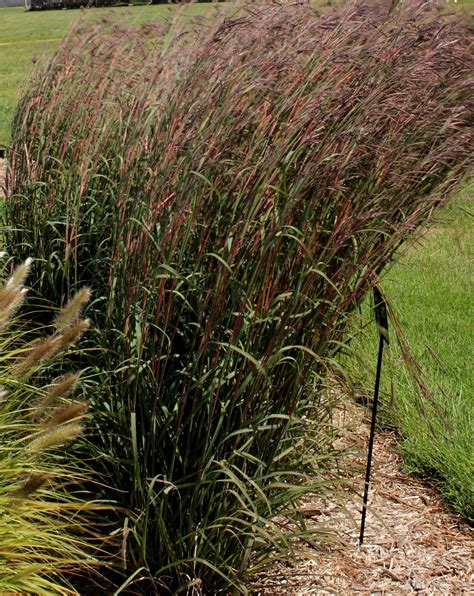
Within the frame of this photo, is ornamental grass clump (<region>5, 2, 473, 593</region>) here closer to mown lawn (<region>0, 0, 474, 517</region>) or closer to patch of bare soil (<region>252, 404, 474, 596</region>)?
patch of bare soil (<region>252, 404, 474, 596</region>)

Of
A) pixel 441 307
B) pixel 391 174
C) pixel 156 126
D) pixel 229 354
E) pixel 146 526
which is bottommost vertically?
pixel 441 307

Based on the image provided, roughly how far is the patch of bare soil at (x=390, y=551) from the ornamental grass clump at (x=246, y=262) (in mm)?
198

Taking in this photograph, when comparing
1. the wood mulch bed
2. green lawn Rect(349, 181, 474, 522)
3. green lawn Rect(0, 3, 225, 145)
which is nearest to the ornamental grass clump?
the wood mulch bed

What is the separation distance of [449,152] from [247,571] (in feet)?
4.79

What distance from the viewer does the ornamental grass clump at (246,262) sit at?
280cm

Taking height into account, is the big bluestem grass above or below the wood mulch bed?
above

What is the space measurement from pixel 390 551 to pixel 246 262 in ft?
4.32

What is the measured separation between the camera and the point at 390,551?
11.4ft

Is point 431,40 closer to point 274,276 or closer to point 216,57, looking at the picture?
point 216,57

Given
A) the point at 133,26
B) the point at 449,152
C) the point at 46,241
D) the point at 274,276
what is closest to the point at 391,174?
the point at 449,152

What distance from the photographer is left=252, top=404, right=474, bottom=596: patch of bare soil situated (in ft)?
10.6

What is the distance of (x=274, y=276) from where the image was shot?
2959 millimetres

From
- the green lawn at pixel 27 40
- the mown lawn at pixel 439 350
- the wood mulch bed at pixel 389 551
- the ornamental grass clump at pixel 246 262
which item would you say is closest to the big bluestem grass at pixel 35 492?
the ornamental grass clump at pixel 246 262

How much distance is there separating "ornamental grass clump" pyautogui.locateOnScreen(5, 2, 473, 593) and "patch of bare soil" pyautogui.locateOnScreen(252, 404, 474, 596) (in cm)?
20
